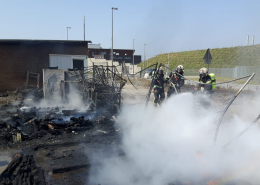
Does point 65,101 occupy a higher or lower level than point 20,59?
lower

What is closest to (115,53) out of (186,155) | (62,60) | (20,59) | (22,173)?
(62,60)

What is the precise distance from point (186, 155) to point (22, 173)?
321 cm

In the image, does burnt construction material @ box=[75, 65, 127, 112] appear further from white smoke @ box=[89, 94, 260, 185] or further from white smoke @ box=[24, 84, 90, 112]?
white smoke @ box=[89, 94, 260, 185]

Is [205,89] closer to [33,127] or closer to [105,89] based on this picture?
[105,89]

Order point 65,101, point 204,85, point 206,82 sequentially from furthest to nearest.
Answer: point 65,101 → point 206,82 → point 204,85

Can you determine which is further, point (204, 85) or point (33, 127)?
point (33, 127)

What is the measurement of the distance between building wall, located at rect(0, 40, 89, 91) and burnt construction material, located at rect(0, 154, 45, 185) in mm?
13543

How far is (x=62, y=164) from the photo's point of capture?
496 centimetres

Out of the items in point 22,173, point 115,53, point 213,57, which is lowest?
point 22,173

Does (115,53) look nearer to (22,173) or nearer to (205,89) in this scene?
(205,89)

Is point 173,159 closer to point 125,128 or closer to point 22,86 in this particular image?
point 125,128

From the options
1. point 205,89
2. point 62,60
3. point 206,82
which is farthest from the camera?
point 62,60

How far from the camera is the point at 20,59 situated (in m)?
16.7

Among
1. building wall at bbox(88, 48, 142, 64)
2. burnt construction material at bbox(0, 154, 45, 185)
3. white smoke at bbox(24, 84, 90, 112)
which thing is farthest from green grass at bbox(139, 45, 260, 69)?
burnt construction material at bbox(0, 154, 45, 185)
